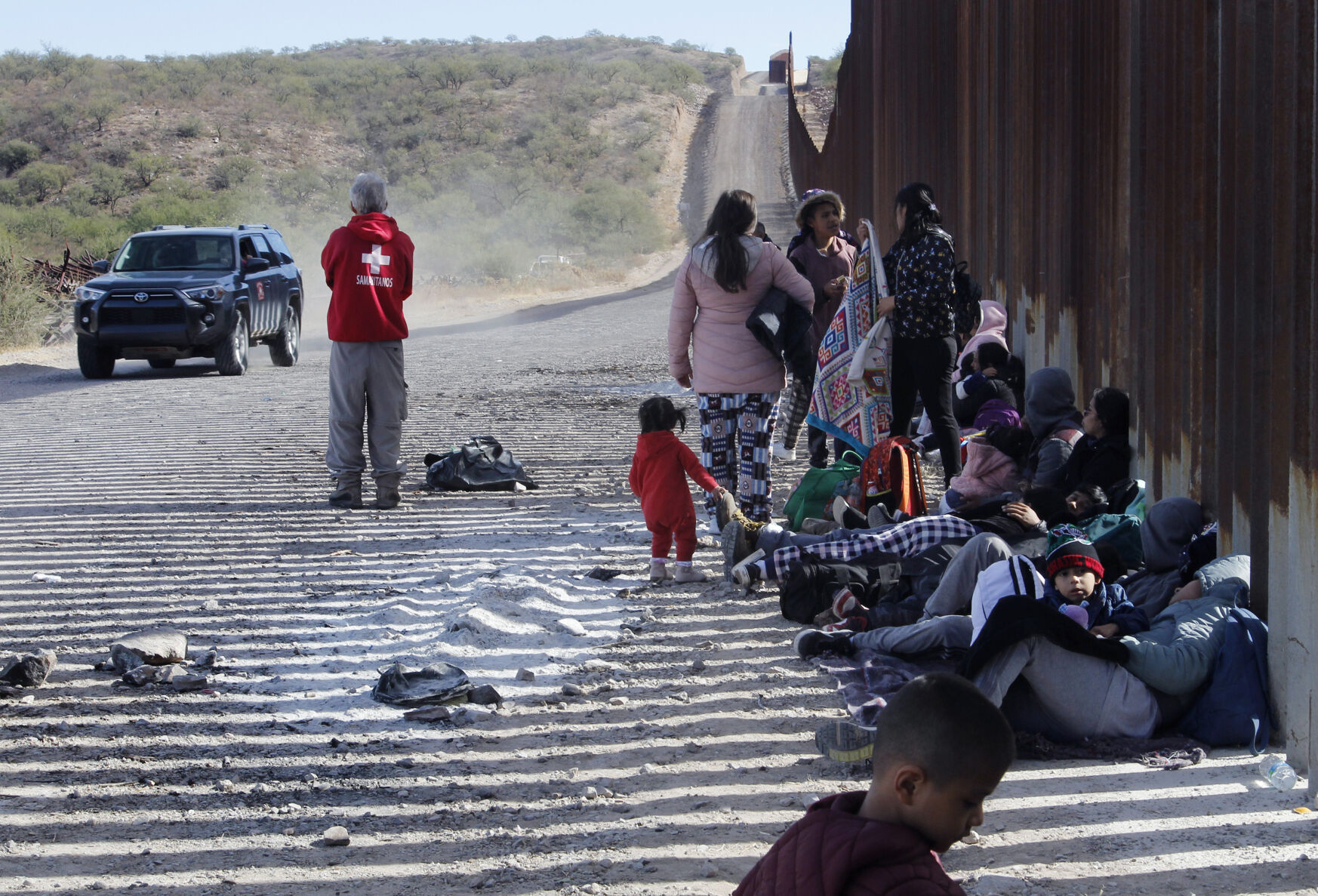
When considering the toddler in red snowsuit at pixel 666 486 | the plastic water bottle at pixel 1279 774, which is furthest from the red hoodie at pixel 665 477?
the plastic water bottle at pixel 1279 774

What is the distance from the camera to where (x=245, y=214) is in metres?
47.0

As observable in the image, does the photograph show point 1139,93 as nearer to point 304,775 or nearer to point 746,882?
point 304,775

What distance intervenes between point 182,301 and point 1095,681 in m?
14.7

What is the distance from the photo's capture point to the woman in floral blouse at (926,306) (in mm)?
7238

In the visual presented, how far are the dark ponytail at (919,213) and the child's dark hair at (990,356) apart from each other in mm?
1538

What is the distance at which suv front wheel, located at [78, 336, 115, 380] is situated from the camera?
55.2ft

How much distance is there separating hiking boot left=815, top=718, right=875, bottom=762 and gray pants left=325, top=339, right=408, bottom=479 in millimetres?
4995

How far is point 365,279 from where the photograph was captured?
8234 mm

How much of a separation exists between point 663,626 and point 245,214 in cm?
4505

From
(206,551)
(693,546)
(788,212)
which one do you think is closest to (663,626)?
(693,546)

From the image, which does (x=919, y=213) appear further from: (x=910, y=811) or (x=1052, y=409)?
(x=910, y=811)

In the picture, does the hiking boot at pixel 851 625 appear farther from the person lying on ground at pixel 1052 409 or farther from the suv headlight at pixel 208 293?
the suv headlight at pixel 208 293

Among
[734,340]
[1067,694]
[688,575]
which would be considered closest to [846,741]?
[1067,694]

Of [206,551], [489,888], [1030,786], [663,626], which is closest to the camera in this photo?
[489,888]
